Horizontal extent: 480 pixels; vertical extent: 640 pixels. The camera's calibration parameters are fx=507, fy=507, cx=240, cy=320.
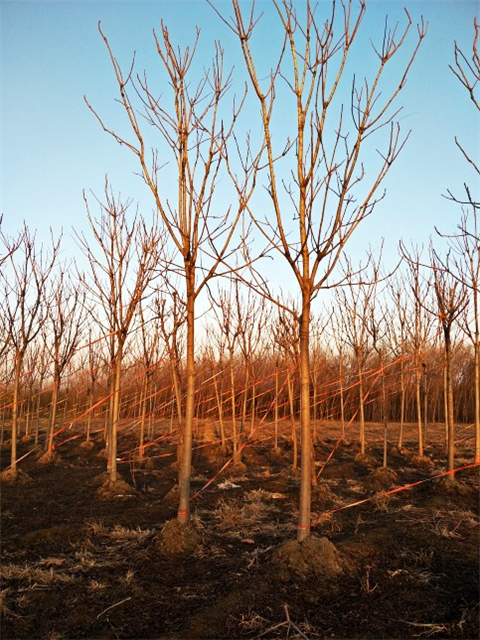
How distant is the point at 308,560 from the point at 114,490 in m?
3.81

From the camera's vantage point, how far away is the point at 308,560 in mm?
3602

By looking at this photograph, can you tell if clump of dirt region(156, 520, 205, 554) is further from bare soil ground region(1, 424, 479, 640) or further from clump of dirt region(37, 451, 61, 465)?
clump of dirt region(37, 451, 61, 465)

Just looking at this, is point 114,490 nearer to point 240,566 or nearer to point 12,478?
point 12,478

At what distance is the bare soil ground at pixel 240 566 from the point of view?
9.82ft

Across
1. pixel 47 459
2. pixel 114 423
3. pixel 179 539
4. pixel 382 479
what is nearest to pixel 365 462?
pixel 382 479

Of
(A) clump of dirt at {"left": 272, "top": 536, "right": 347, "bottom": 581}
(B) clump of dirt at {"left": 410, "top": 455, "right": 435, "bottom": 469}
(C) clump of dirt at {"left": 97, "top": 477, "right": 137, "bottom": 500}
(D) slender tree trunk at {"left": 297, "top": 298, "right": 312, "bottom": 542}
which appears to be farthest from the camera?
(B) clump of dirt at {"left": 410, "top": 455, "right": 435, "bottom": 469}

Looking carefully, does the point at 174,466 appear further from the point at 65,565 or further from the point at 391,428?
the point at 391,428

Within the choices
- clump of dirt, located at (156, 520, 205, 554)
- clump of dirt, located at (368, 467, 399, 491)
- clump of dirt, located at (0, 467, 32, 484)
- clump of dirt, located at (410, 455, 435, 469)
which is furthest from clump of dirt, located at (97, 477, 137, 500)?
clump of dirt, located at (410, 455, 435, 469)

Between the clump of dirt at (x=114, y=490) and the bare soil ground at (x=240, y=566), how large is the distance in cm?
3

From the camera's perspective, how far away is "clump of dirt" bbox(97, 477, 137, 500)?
6594mm

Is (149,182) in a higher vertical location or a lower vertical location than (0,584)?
higher

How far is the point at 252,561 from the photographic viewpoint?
12.7 feet

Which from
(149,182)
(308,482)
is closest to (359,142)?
(149,182)

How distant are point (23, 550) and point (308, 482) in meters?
2.65
